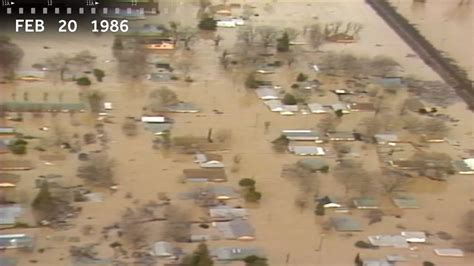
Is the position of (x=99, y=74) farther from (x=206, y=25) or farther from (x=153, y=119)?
(x=206, y=25)

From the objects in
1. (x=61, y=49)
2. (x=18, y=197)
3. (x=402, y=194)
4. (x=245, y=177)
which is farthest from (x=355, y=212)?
(x=61, y=49)

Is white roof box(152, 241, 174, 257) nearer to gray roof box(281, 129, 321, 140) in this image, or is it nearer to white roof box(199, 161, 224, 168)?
white roof box(199, 161, 224, 168)

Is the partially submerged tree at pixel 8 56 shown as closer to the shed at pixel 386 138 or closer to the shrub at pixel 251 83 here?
A: the shrub at pixel 251 83

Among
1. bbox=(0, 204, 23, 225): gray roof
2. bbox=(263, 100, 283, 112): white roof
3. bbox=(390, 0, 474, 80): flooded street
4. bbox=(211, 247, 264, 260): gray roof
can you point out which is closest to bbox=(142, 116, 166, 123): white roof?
bbox=(263, 100, 283, 112): white roof

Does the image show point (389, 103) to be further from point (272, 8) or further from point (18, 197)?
point (18, 197)

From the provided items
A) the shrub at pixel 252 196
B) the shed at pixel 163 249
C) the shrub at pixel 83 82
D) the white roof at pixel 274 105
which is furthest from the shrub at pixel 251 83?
the shed at pixel 163 249
